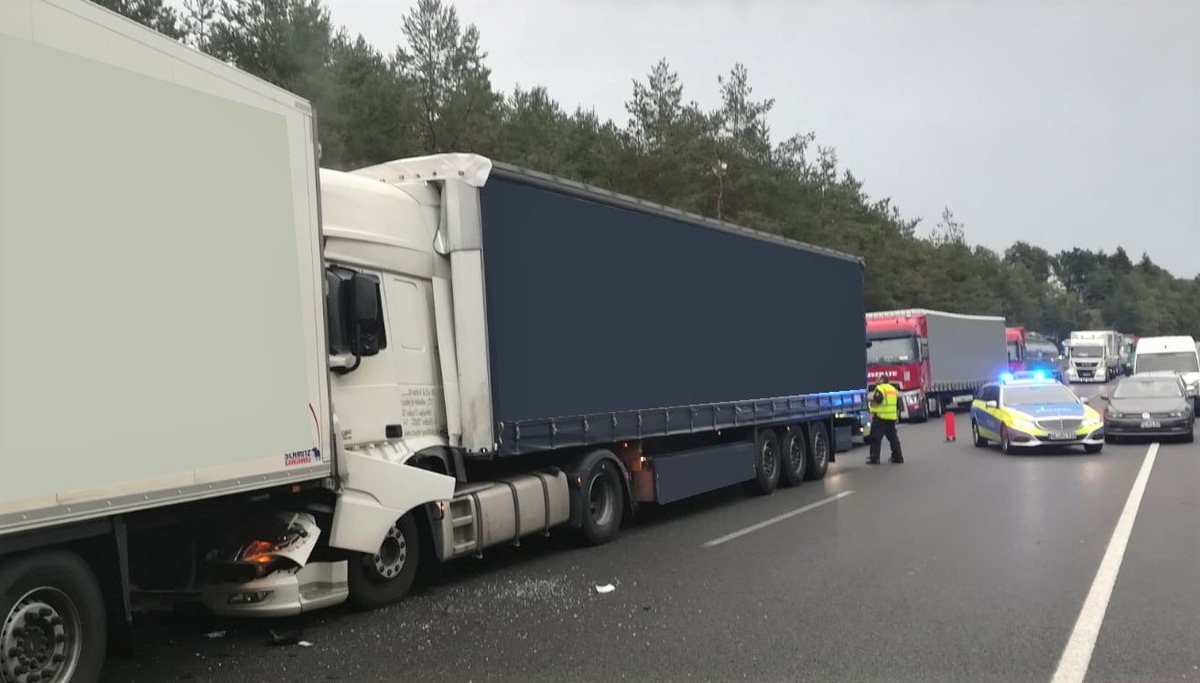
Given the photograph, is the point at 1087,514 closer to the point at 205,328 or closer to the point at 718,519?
the point at 718,519

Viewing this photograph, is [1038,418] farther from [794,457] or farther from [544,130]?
[544,130]

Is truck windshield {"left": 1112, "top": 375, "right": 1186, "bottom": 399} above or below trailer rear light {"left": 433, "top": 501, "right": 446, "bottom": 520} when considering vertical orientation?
below

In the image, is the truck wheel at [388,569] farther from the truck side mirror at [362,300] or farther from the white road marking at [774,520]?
the white road marking at [774,520]

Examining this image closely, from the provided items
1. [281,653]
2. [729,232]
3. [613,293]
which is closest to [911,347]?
[729,232]

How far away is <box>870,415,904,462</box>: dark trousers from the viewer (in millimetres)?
18516

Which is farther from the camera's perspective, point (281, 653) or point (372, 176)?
point (372, 176)

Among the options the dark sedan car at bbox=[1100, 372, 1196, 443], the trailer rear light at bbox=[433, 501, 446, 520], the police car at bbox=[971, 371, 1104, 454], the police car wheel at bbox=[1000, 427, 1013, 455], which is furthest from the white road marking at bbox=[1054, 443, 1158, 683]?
the dark sedan car at bbox=[1100, 372, 1196, 443]

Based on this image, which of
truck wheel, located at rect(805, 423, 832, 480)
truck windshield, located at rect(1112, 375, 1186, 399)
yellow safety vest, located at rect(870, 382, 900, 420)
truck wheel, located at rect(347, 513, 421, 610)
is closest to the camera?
truck wheel, located at rect(347, 513, 421, 610)

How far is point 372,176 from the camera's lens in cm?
900

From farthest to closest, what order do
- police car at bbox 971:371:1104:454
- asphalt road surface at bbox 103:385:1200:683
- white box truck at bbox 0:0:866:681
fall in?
police car at bbox 971:371:1104:454 → asphalt road surface at bbox 103:385:1200:683 → white box truck at bbox 0:0:866:681

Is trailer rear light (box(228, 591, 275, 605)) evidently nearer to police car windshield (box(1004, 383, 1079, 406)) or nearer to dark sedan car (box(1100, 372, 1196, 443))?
police car windshield (box(1004, 383, 1079, 406))

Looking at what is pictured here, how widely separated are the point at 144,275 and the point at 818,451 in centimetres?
1273

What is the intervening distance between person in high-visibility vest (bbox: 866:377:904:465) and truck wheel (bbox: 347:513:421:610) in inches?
469

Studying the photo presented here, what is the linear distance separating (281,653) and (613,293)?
550cm
